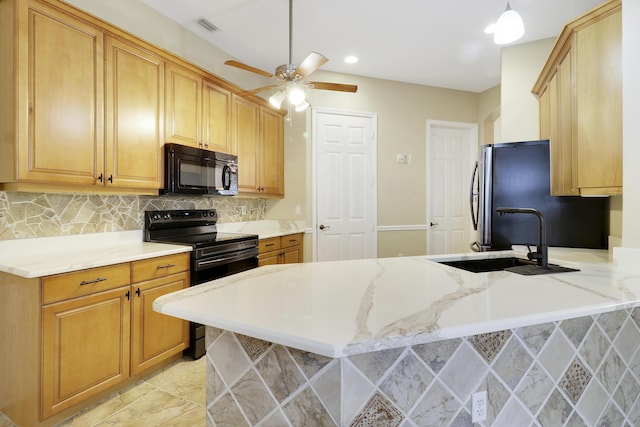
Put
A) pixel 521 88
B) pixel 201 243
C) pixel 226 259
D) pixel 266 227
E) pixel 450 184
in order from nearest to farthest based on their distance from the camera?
pixel 201 243, pixel 226 259, pixel 521 88, pixel 266 227, pixel 450 184

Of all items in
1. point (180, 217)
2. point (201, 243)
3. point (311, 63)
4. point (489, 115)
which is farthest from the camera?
point (489, 115)

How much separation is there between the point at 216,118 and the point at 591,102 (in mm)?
2863

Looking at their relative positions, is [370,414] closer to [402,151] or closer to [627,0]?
[627,0]

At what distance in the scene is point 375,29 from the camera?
3.29m

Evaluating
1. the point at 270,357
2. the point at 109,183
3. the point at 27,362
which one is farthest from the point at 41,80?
the point at 270,357

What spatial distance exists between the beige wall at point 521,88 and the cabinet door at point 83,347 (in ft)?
12.1

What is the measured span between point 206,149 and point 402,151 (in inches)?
103

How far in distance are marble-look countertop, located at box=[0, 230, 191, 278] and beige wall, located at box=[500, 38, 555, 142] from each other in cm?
328

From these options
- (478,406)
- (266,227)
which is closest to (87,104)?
(266,227)

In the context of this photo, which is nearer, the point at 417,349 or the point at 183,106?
the point at 417,349

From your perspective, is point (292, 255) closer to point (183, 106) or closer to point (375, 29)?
point (183, 106)

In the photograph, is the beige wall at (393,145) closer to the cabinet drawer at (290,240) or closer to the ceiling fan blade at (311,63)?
the cabinet drawer at (290,240)

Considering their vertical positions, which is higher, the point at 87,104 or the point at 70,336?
the point at 87,104

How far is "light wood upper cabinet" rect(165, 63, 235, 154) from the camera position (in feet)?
9.25
